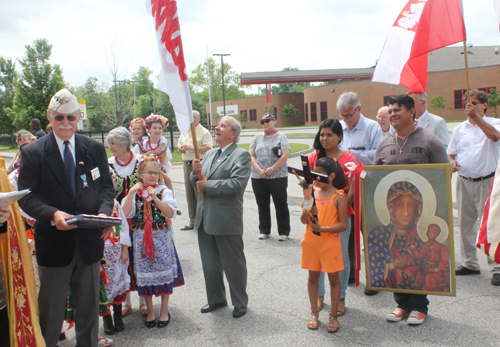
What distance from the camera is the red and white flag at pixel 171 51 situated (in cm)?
347

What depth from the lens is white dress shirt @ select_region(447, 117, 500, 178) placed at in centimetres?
482

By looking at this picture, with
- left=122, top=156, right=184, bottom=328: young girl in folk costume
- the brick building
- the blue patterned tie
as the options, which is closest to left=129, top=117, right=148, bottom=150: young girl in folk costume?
left=122, top=156, right=184, bottom=328: young girl in folk costume

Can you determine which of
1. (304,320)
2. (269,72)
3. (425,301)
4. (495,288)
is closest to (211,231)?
(304,320)

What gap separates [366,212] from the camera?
3859mm

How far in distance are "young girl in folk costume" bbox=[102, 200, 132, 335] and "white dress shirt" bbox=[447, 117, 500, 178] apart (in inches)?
161

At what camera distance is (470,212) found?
16.4 ft

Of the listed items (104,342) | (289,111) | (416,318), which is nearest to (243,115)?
(289,111)

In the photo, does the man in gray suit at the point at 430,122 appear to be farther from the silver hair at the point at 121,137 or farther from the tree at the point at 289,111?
the tree at the point at 289,111

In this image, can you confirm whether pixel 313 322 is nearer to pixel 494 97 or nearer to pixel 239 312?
pixel 239 312

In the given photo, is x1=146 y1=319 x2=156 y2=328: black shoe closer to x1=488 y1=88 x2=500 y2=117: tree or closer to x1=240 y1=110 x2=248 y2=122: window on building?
x1=488 y1=88 x2=500 y2=117: tree

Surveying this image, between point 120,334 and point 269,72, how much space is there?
53.5 metres

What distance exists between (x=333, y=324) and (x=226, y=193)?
5.17ft

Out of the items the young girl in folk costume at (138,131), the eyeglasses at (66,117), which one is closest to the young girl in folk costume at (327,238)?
the eyeglasses at (66,117)

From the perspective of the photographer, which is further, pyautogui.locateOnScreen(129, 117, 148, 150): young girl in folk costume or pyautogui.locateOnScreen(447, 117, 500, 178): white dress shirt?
pyautogui.locateOnScreen(129, 117, 148, 150): young girl in folk costume
